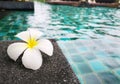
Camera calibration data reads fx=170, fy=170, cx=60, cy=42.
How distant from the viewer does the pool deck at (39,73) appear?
1197mm

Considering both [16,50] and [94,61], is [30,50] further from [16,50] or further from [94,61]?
[94,61]

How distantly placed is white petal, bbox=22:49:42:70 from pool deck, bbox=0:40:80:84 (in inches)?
1.4

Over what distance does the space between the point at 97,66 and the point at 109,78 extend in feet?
1.33

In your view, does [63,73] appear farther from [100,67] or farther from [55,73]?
[100,67]

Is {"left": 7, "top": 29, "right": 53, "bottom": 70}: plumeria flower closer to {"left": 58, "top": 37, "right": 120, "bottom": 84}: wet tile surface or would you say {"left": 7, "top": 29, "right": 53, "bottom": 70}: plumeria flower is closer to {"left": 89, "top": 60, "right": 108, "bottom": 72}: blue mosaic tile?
{"left": 58, "top": 37, "right": 120, "bottom": 84}: wet tile surface

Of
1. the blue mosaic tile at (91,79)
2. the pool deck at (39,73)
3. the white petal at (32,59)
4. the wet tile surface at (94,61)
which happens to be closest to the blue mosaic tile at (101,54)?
the wet tile surface at (94,61)

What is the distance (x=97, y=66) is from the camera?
99.9 inches

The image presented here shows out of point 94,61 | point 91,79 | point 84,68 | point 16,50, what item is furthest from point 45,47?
point 94,61

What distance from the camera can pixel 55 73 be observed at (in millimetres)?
1287

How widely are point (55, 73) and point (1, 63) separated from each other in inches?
17.5

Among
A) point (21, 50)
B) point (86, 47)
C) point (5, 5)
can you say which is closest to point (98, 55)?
point (86, 47)

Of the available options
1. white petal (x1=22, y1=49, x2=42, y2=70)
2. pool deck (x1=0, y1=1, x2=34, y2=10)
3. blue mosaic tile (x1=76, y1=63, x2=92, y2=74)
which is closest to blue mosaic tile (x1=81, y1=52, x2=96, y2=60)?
blue mosaic tile (x1=76, y1=63, x2=92, y2=74)

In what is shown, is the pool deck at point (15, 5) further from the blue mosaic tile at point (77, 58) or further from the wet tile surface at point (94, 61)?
the blue mosaic tile at point (77, 58)

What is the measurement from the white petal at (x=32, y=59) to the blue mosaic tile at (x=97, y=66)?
4.08 ft
